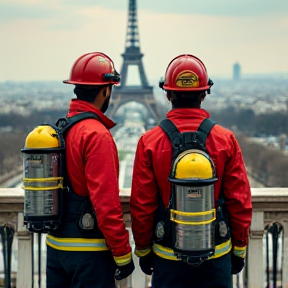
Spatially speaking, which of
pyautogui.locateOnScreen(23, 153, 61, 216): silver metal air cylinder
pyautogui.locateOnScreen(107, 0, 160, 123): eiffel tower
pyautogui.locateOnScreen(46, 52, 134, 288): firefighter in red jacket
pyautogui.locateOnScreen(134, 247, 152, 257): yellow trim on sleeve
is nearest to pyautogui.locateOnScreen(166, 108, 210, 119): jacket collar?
pyautogui.locateOnScreen(46, 52, 134, 288): firefighter in red jacket

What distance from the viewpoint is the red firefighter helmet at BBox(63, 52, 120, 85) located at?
4594 mm

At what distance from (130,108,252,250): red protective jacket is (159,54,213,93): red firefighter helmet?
171 mm

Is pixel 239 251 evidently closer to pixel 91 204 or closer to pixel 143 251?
pixel 143 251

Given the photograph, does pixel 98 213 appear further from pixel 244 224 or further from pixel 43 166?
pixel 244 224

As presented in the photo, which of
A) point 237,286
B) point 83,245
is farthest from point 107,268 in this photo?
point 237,286

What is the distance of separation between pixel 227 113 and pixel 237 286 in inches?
4392

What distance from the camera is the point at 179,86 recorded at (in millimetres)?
4434

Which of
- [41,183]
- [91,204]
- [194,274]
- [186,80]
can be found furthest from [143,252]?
[186,80]

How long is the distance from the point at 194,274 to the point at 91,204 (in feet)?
2.86

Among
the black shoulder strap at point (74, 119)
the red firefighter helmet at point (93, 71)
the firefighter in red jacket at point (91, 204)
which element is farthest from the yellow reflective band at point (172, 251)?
the red firefighter helmet at point (93, 71)

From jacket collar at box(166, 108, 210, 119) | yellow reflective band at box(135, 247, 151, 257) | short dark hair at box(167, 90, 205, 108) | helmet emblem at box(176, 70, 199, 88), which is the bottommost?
yellow reflective band at box(135, 247, 151, 257)

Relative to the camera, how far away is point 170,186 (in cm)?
433

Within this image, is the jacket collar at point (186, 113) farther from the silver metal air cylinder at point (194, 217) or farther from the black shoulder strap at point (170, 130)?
the silver metal air cylinder at point (194, 217)

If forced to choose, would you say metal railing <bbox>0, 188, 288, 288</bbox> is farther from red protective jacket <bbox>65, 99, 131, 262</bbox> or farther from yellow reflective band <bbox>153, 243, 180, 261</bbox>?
red protective jacket <bbox>65, 99, 131, 262</bbox>
